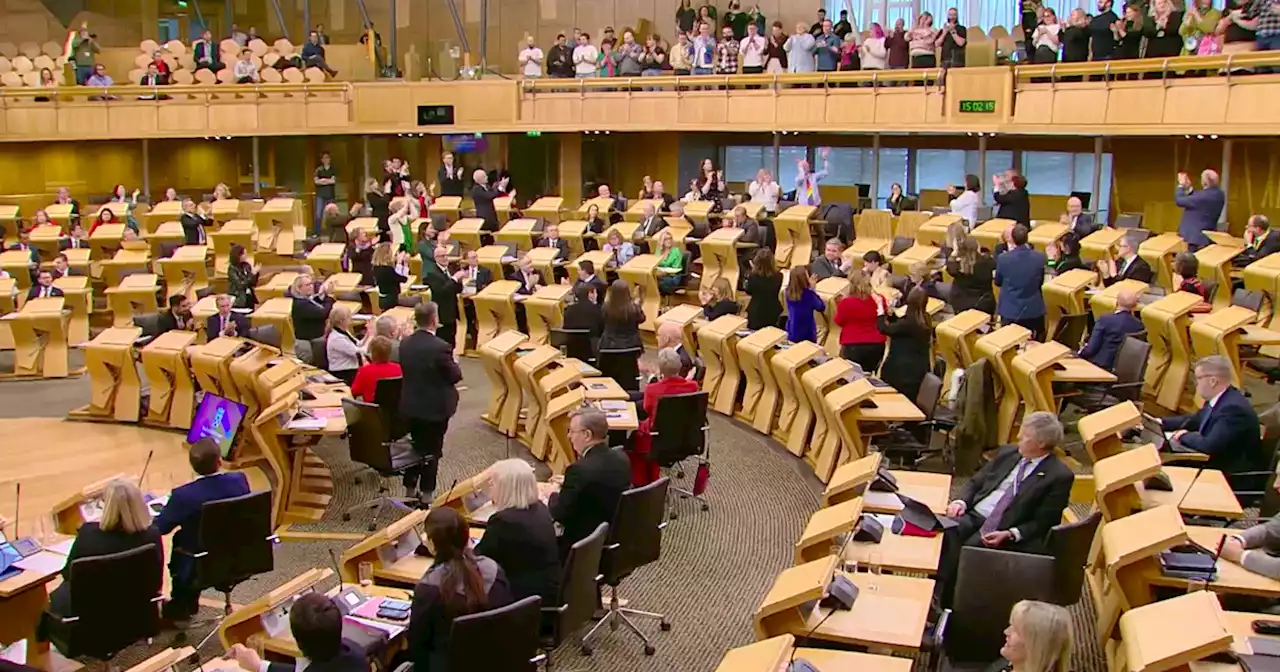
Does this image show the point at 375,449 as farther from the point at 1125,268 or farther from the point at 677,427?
the point at 1125,268

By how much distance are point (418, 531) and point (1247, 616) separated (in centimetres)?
396

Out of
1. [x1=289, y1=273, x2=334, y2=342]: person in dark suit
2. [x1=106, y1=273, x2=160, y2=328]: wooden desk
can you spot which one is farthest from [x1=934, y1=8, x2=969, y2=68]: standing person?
[x1=106, y1=273, x2=160, y2=328]: wooden desk

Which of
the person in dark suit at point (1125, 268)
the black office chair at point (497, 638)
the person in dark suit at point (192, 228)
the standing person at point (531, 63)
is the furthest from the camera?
the standing person at point (531, 63)

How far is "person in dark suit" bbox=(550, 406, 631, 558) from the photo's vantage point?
22.9 feet

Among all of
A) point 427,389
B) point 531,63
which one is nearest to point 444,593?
point 427,389

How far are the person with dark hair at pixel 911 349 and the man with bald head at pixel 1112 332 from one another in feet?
4.42

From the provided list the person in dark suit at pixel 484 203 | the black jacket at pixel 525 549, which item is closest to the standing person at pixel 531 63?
the person in dark suit at pixel 484 203

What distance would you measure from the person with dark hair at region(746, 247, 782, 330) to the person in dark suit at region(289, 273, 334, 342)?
162 inches

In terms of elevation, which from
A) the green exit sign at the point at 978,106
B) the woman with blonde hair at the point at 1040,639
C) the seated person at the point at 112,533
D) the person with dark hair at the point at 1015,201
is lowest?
the seated person at the point at 112,533

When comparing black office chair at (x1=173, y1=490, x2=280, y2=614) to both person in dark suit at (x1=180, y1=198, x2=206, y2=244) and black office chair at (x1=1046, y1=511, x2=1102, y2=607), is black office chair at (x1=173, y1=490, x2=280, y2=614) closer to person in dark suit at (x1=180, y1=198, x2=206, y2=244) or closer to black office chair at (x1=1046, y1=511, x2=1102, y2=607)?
black office chair at (x1=1046, y1=511, x2=1102, y2=607)

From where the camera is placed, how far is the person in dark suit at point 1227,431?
25.3 ft

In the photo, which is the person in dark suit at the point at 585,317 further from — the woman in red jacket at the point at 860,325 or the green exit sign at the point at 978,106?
the green exit sign at the point at 978,106

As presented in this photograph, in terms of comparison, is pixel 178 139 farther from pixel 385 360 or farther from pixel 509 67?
pixel 385 360

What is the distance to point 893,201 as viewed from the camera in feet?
56.5
